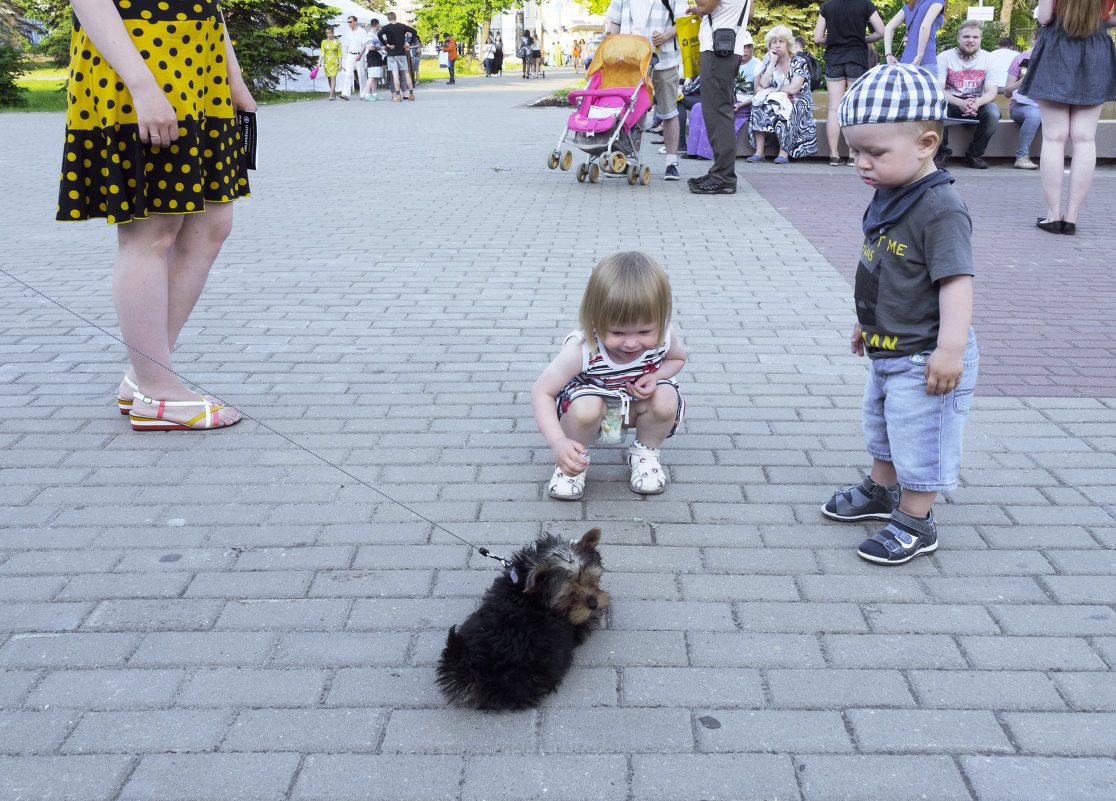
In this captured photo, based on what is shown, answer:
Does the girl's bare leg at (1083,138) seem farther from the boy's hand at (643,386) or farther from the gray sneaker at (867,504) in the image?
the boy's hand at (643,386)

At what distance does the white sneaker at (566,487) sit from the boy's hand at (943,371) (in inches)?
46.3

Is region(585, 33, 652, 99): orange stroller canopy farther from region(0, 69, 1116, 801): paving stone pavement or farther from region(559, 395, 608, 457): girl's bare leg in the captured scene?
region(559, 395, 608, 457): girl's bare leg

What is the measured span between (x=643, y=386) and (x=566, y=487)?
0.44 m

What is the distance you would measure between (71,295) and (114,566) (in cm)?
367

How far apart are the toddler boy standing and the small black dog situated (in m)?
1.03

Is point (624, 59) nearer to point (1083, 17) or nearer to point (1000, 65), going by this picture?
point (1083, 17)

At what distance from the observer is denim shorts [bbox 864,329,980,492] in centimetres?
284

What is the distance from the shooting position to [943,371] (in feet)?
8.89

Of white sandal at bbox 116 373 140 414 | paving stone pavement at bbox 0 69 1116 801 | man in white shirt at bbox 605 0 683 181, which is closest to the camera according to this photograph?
paving stone pavement at bbox 0 69 1116 801

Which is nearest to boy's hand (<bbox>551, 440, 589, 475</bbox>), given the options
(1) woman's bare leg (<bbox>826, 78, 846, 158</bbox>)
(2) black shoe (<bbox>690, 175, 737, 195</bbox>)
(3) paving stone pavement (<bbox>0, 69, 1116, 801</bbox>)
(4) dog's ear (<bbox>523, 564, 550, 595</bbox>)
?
(3) paving stone pavement (<bbox>0, 69, 1116, 801</bbox>)

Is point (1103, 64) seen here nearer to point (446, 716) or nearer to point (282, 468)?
point (282, 468)

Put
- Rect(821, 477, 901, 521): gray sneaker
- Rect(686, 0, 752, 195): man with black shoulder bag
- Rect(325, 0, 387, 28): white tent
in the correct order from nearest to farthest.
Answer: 1. Rect(821, 477, 901, 521): gray sneaker
2. Rect(686, 0, 752, 195): man with black shoulder bag
3. Rect(325, 0, 387, 28): white tent

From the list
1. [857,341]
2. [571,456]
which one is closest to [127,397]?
[571,456]

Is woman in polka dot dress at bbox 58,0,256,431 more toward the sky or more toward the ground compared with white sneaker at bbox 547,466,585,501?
more toward the sky
